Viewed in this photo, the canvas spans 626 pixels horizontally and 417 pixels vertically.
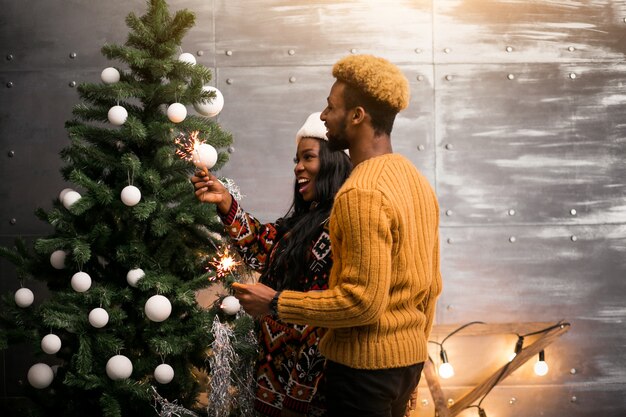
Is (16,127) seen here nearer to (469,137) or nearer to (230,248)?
(230,248)

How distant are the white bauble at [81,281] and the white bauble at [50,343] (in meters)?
0.20

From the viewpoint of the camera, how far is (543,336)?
13.1ft

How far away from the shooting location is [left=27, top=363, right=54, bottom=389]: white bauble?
→ 9.54ft

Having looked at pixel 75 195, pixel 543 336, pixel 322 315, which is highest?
pixel 322 315

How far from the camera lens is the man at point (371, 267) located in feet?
6.14

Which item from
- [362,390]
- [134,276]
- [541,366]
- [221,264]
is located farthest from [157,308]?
[541,366]

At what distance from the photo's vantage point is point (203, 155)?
2793mm

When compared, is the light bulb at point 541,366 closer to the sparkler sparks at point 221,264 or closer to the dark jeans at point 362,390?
the sparkler sparks at point 221,264

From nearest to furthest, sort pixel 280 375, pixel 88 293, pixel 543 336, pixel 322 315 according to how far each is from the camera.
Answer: pixel 322 315
pixel 280 375
pixel 88 293
pixel 543 336

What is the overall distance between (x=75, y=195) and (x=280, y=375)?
1.06 m

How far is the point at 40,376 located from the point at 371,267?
1699 millimetres

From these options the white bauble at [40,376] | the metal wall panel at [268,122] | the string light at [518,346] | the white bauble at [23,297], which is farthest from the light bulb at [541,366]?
the white bauble at [23,297]

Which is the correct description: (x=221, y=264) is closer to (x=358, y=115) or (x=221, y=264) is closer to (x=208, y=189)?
(x=208, y=189)

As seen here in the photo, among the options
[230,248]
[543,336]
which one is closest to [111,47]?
[230,248]
